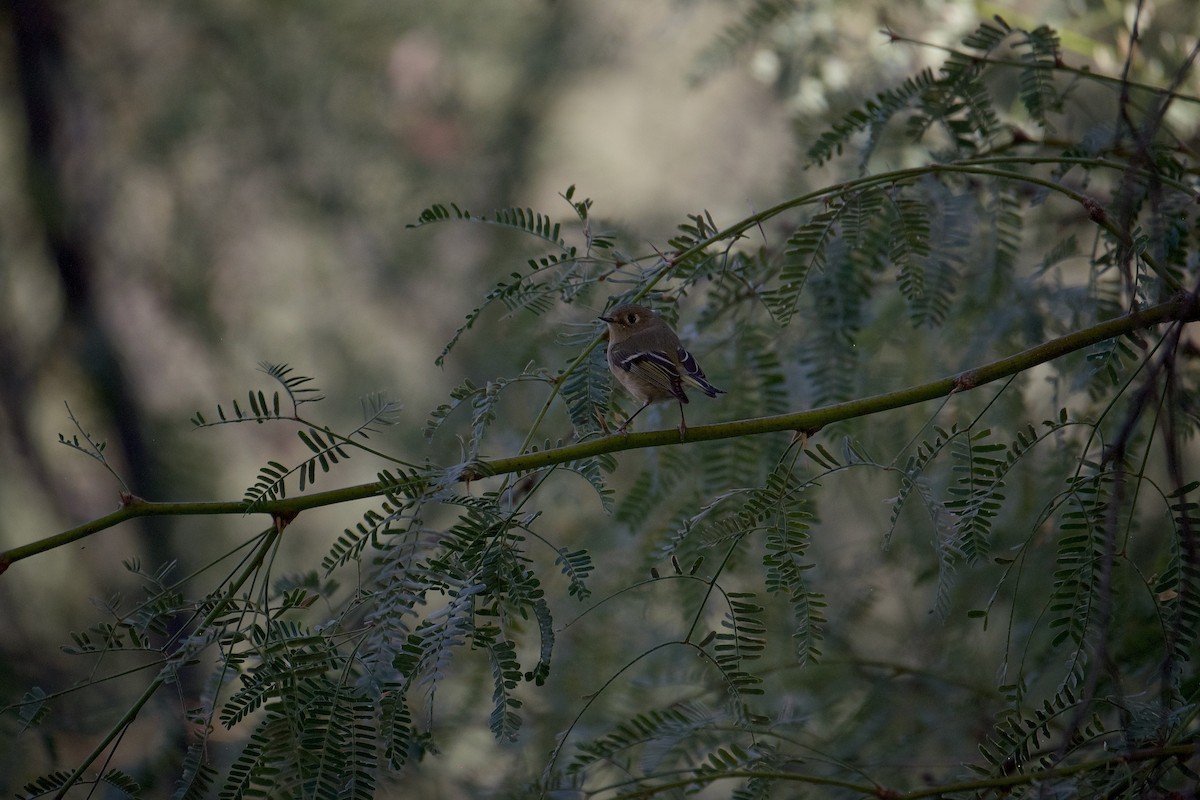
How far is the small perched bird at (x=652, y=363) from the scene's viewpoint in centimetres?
192

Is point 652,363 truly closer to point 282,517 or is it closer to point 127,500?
point 282,517

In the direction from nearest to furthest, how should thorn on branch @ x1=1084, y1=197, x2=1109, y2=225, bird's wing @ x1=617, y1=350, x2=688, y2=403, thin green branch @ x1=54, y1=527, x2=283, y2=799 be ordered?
thin green branch @ x1=54, y1=527, x2=283, y2=799 < thorn on branch @ x1=1084, y1=197, x2=1109, y2=225 < bird's wing @ x1=617, y1=350, x2=688, y2=403

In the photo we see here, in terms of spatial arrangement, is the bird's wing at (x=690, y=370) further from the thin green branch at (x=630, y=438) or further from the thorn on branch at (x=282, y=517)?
the thorn on branch at (x=282, y=517)

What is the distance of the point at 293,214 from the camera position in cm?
431

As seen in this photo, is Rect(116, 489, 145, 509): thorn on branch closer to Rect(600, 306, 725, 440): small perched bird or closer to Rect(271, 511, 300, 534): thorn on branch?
Rect(271, 511, 300, 534): thorn on branch

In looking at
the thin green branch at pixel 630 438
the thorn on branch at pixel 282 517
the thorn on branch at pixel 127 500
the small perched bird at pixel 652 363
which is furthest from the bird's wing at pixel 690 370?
the thorn on branch at pixel 127 500

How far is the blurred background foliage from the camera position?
A: 3.40 metres

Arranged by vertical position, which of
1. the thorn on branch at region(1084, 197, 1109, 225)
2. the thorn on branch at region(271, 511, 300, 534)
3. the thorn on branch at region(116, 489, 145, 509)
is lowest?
the thorn on branch at region(271, 511, 300, 534)

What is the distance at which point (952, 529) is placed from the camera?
4.05 ft

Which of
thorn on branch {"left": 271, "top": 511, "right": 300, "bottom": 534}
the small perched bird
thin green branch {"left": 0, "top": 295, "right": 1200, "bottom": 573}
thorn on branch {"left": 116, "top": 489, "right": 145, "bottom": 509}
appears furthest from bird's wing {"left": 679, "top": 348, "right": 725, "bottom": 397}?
thorn on branch {"left": 116, "top": 489, "right": 145, "bottom": 509}

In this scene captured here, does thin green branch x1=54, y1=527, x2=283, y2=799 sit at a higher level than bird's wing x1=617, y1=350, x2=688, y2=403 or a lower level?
lower

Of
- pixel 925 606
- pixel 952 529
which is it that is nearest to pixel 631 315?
pixel 952 529

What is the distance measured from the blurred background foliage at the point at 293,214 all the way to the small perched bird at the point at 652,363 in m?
0.93

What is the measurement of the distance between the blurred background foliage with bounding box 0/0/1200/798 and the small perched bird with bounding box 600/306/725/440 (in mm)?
925
